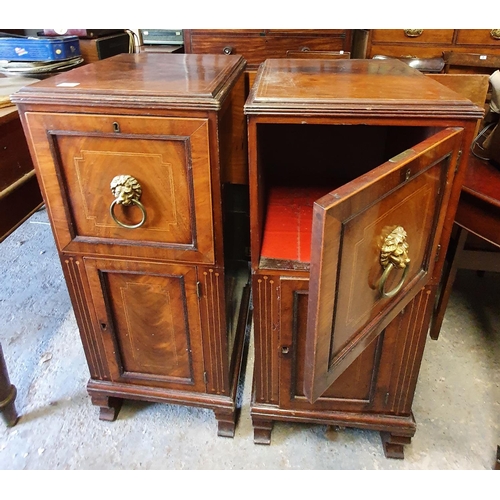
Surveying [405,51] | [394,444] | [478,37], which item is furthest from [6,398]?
[478,37]

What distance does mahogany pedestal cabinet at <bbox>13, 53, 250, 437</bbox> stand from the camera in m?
0.76

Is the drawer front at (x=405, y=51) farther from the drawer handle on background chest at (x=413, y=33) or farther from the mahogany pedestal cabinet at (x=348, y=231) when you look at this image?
the mahogany pedestal cabinet at (x=348, y=231)

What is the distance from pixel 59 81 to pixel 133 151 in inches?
8.5

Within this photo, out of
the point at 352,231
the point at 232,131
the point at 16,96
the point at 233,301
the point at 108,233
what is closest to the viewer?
the point at 352,231

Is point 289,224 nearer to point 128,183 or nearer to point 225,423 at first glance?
point 128,183

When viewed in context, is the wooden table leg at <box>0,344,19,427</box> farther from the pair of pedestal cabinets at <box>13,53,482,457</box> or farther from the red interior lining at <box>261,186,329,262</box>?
the red interior lining at <box>261,186,329,262</box>

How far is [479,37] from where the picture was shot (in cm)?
181

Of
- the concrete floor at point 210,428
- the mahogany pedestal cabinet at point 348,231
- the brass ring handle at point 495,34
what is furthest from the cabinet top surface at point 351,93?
the brass ring handle at point 495,34

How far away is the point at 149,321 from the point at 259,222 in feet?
1.23

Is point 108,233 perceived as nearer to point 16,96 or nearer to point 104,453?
point 16,96

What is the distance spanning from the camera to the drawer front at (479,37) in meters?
1.79
